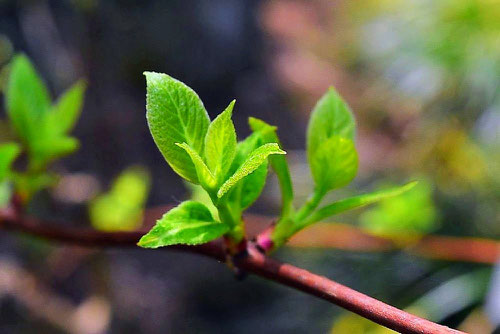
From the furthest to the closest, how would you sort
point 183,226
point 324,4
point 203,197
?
1. point 324,4
2. point 203,197
3. point 183,226

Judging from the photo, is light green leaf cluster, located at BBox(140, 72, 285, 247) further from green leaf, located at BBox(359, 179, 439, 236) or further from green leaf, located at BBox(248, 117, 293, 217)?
green leaf, located at BBox(359, 179, 439, 236)

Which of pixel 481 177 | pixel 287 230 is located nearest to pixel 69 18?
pixel 481 177

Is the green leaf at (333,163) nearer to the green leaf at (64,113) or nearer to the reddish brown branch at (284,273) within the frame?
the reddish brown branch at (284,273)

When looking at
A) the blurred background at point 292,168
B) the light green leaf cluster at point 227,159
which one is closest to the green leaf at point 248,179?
the light green leaf cluster at point 227,159

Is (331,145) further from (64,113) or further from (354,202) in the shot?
(64,113)

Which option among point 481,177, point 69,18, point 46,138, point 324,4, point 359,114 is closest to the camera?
point 46,138

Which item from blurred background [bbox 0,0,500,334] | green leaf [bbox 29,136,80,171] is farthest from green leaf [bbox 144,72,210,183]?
blurred background [bbox 0,0,500,334]

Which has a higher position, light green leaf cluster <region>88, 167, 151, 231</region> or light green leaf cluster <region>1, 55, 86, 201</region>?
light green leaf cluster <region>1, 55, 86, 201</region>

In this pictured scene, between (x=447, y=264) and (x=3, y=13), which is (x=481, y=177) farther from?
(x=3, y=13)
